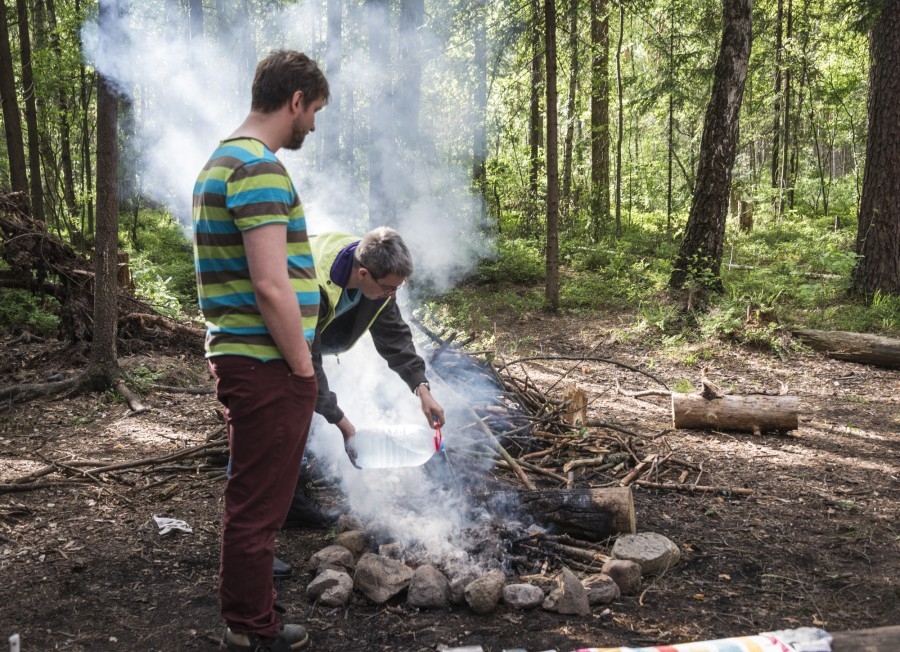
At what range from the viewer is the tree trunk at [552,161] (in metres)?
9.12

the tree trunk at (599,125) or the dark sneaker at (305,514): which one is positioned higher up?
the tree trunk at (599,125)

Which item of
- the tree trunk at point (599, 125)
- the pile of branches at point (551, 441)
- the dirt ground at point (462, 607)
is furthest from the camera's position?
the tree trunk at point (599, 125)

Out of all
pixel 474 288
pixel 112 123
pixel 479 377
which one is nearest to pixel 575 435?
pixel 479 377

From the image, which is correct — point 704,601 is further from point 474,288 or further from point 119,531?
point 474,288

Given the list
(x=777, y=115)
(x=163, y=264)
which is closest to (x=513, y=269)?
(x=163, y=264)

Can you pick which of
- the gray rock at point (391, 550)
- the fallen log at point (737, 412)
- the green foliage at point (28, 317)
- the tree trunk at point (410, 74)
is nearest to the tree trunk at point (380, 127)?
the tree trunk at point (410, 74)

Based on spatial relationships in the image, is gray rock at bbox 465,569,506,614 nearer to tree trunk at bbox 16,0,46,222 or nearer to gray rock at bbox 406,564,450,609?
gray rock at bbox 406,564,450,609

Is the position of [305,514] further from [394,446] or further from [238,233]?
[238,233]

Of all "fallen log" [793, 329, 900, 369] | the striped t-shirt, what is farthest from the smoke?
"fallen log" [793, 329, 900, 369]

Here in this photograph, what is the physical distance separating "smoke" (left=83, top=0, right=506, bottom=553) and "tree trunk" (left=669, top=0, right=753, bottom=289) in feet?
14.1

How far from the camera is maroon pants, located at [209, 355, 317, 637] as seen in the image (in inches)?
81.7

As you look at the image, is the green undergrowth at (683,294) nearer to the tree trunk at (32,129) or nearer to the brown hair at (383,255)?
the brown hair at (383,255)

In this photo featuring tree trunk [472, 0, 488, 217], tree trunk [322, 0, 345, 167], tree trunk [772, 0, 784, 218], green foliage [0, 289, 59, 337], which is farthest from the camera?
tree trunk [772, 0, 784, 218]

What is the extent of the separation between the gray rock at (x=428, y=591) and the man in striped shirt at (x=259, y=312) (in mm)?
738
